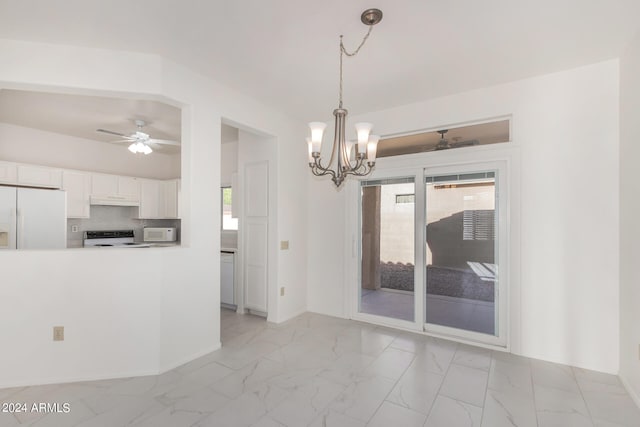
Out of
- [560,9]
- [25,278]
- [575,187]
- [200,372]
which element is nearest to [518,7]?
[560,9]

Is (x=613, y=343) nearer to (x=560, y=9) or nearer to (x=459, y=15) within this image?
(x=560, y=9)

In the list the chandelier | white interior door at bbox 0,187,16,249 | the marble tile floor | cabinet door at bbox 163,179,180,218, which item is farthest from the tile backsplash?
the chandelier

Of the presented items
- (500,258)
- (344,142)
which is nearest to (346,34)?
(344,142)

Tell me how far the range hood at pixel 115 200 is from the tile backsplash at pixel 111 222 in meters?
0.26

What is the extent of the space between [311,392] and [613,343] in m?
2.58

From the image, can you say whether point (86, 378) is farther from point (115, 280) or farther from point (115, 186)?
point (115, 186)

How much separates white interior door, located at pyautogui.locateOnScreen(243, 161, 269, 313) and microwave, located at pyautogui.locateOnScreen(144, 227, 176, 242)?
2144mm

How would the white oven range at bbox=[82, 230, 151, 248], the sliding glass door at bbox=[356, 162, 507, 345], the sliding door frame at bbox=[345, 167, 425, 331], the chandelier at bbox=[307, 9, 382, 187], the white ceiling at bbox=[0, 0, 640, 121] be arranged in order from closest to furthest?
1. the white ceiling at bbox=[0, 0, 640, 121]
2. the chandelier at bbox=[307, 9, 382, 187]
3. the sliding glass door at bbox=[356, 162, 507, 345]
4. the sliding door frame at bbox=[345, 167, 425, 331]
5. the white oven range at bbox=[82, 230, 151, 248]

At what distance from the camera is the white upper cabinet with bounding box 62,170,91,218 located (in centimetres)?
445

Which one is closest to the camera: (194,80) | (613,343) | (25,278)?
(25,278)

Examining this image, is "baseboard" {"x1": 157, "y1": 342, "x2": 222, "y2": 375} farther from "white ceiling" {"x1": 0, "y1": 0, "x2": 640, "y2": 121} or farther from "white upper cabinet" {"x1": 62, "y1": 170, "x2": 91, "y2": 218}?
"white upper cabinet" {"x1": 62, "y1": 170, "x2": 91, "y2": 218}

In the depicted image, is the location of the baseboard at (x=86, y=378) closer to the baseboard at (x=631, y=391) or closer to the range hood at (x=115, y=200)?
the range hood at (x=115, y=200)

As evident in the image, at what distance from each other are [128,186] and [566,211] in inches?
239

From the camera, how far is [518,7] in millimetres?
1927
